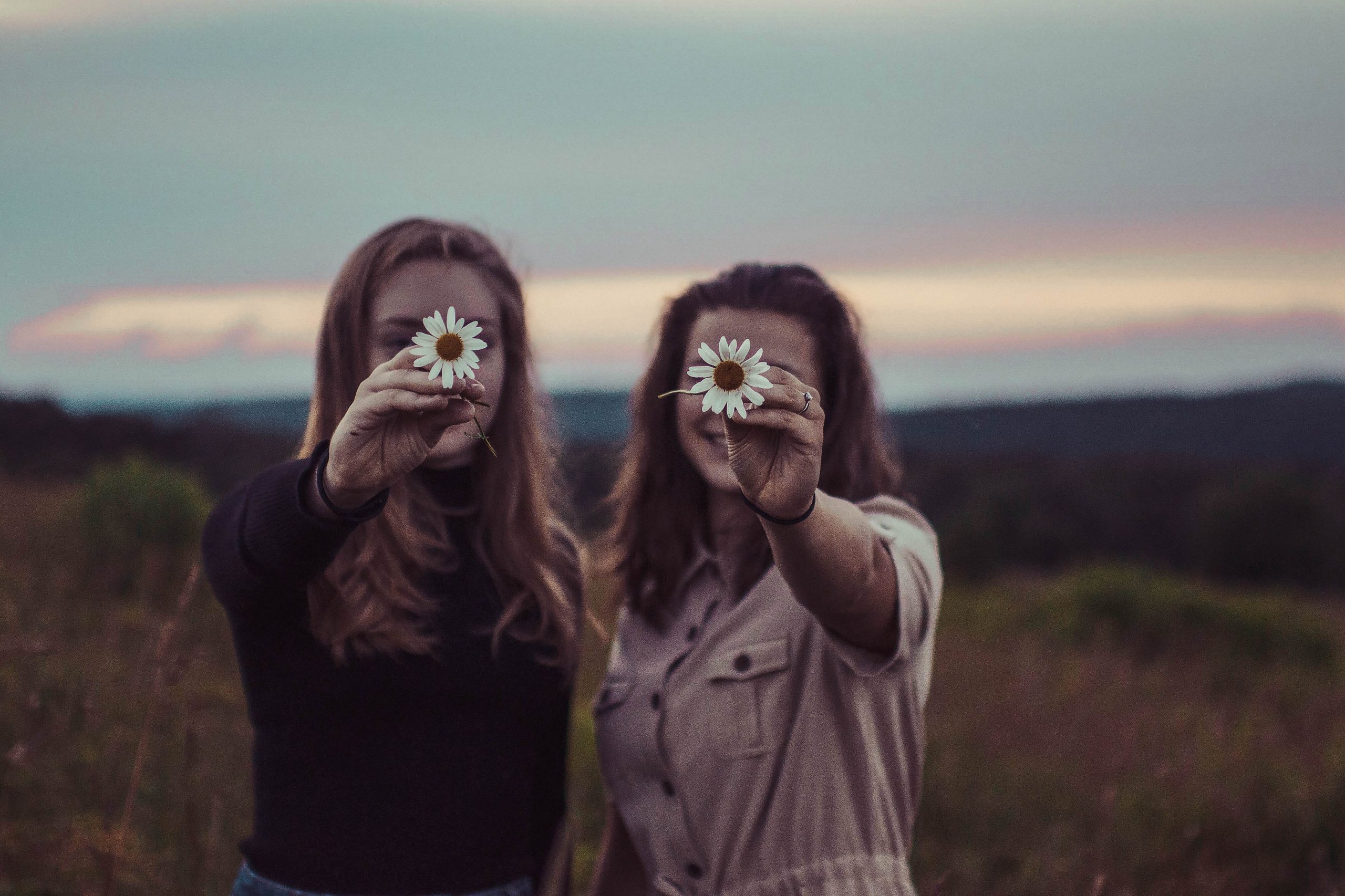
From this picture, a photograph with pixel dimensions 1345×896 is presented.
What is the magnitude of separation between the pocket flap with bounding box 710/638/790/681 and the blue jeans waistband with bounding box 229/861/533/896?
614mm

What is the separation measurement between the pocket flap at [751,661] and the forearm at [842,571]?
0.21 metres

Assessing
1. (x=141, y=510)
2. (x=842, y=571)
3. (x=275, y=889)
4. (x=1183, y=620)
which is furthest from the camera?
(x=1183, y=620)

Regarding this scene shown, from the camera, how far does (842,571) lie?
1.91m

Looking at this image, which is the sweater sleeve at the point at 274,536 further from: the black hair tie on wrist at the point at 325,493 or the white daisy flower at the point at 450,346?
the white daisy flower at the point at 450,346

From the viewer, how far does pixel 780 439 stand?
1681 millimetres

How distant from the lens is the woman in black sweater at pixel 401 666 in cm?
218

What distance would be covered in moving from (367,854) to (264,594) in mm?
601

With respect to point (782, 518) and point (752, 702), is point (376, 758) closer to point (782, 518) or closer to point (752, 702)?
point (752, 702)

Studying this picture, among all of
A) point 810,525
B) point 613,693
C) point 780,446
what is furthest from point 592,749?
point 780,446

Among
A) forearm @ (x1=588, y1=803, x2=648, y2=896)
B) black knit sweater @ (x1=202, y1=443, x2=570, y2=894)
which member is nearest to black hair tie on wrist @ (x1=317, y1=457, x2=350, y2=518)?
black knit sweater @ (x1=202, y1=443, x2=570, y2=894)

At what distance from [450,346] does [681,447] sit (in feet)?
2.95

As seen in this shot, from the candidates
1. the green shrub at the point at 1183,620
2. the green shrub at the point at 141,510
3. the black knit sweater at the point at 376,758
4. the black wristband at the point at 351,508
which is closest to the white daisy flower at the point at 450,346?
the black wristband at the point at 351,508

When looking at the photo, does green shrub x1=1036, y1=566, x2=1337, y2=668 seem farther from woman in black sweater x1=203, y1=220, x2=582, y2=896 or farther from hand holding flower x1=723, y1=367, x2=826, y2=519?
hand holding flower x1=723, y1=367, x2=826, y2=519

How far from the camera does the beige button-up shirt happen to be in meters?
2.17
